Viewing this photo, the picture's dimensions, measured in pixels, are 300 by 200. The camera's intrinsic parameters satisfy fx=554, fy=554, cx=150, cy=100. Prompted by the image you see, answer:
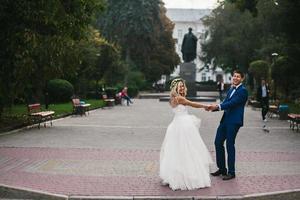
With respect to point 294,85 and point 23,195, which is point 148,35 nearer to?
point 294,85

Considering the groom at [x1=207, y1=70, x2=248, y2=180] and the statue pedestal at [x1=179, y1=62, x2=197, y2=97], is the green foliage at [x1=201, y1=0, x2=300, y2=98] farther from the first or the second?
the groom at [x1=207, y1=70, x2=248, y2=180]

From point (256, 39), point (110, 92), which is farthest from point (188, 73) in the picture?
point (256, 39)

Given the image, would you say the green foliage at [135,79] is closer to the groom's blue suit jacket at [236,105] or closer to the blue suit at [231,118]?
the blue suit at [231,118]

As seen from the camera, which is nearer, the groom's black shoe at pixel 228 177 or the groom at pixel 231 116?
the groom at pixel 231 116

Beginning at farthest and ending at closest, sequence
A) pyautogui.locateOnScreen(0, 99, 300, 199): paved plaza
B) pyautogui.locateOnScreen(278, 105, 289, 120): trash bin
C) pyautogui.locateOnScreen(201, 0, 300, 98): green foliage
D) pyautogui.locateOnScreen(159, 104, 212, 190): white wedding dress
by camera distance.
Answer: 1. pyautogui.locateOnScreen(201, 0, 300, 98): green foliage
2. pyautogui.locateOnScreen(278, 105, 289, 120): trash bin
3. pyautogui.locateOnScreen(159, 104, 212, 190): white wedding dress
4. pyautogui.locateOnScreen(0, 99, 300, 199): paved plaza

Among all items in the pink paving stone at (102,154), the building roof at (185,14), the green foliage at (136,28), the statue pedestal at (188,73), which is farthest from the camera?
the building roof at (185,14)

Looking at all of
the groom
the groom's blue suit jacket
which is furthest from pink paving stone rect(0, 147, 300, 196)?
the groom's blue suit jacket

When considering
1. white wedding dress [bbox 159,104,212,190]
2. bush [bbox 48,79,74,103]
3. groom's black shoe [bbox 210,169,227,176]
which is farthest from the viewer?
bush [bbox 48,79,74,103]

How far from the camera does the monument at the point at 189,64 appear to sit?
5103cm

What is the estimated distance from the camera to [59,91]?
41.4 m

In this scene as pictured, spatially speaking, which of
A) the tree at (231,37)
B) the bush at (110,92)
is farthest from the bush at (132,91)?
the tree at (231,37)

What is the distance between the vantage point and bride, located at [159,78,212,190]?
912 centimetres

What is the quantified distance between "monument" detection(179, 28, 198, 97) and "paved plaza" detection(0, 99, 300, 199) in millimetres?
31294

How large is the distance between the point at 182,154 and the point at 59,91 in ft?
109
